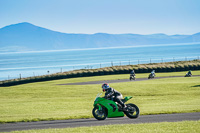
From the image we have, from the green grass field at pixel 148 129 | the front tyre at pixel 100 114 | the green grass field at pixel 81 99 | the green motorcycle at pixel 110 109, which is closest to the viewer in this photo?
the green grass field at pixel 148 129

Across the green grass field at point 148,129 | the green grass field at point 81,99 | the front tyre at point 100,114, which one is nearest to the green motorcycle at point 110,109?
the front tyre at point 100,114

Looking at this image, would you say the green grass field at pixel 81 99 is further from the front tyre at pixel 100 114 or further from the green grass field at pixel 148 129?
the green grass field at pixel 148 129

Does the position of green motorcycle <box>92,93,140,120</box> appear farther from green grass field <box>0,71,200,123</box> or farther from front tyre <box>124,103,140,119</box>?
green grass field <box>0,71,200,123</box>

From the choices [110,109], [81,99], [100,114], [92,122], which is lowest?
[92,122]

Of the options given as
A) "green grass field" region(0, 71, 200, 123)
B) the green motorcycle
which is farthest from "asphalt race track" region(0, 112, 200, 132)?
"green grass field" region(0, 71, 200, 123)

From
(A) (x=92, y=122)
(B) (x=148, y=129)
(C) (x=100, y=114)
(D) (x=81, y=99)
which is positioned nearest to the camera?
(B) (x=148, y=129)

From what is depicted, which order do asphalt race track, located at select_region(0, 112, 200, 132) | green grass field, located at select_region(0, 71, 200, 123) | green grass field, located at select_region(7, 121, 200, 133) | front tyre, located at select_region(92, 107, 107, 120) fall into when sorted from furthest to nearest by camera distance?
green grass field, located at select_region(0, 71, 200, 123) < front tyre, located at select_region(92, 107, 107, 120) < asphalt race track, located at select_region(0, 112, 200, 132) < green grass field, located at select_region(7, 121, 200, 133)

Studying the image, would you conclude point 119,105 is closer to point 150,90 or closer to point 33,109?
point 33,109

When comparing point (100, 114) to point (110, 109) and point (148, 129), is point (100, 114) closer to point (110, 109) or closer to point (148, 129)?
point (110, 109)

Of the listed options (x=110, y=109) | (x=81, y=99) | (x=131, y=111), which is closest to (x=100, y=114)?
(x=110, y=109)

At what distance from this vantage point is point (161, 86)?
38.0 m

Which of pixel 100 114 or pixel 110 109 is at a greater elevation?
pixel 110 109

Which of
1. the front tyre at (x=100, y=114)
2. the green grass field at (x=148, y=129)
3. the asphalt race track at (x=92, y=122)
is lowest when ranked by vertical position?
the asphalt race track at (x=92, y=122)

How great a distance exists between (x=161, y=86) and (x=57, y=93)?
13.0 meters
